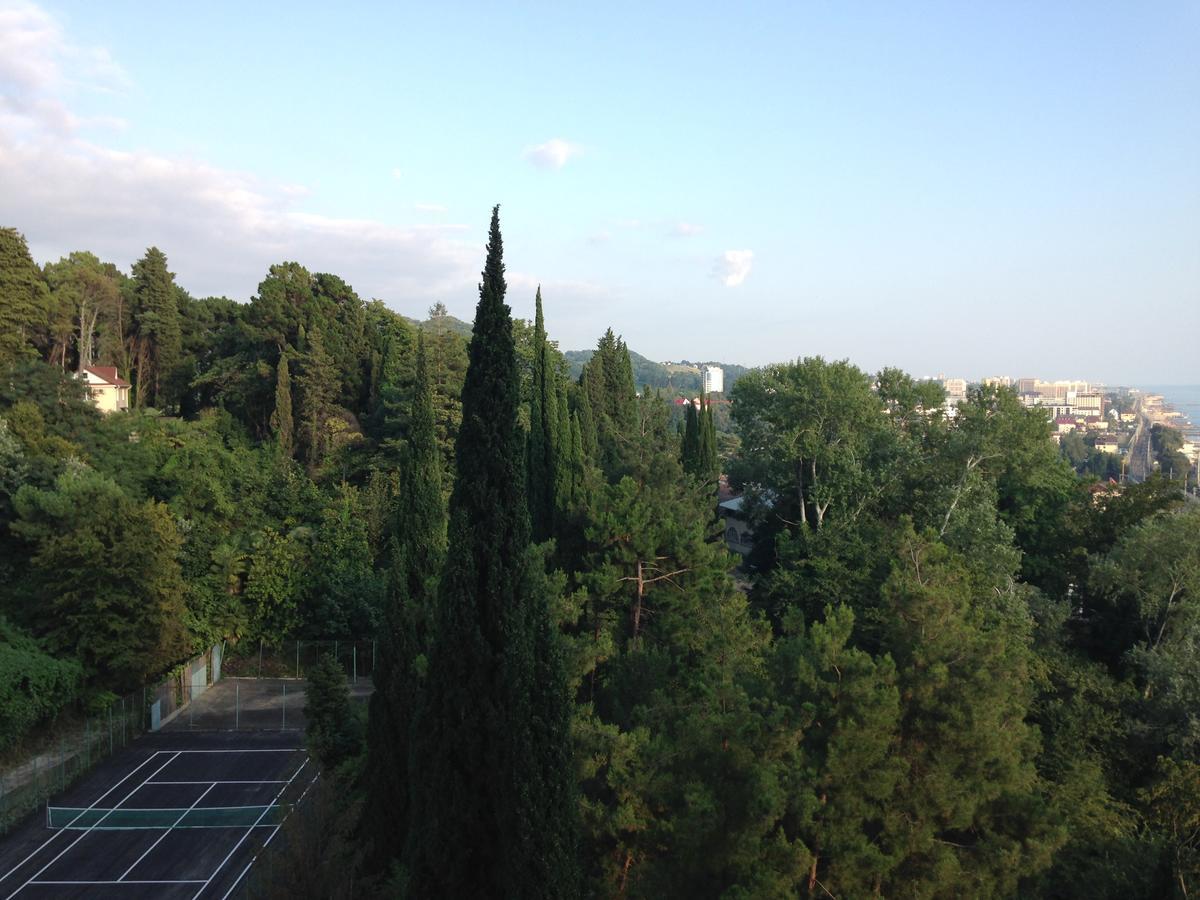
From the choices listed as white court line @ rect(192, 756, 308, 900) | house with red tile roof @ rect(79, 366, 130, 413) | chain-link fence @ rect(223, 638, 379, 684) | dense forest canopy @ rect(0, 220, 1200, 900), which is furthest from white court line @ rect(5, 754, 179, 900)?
house with red tile roof @ rect(79, 366, 130, 413)

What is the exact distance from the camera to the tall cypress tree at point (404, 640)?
10.9 meters

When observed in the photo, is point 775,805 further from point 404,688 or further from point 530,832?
point 404,688

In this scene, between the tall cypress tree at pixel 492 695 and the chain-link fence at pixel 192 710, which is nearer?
the tall cypress tree at pixel 492 695

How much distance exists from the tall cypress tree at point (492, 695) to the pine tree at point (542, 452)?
11.2 metres

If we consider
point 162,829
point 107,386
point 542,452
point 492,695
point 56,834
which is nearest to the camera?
point 492,695

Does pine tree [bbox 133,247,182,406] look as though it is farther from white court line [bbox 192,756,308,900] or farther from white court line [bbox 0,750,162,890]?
white court line [bbox 192,756,308,900]

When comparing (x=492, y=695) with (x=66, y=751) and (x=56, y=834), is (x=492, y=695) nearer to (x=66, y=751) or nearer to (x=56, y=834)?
(x=56, y=834)

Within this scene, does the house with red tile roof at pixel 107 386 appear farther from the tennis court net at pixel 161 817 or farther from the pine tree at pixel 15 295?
the tennis court net at pixel 161 817

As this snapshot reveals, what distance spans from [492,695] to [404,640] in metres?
3.70

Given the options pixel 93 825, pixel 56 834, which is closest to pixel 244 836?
pixel 93 825

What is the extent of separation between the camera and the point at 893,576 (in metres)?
11.1

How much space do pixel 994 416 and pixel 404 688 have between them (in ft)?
59.3

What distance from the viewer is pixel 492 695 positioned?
27.1 feet

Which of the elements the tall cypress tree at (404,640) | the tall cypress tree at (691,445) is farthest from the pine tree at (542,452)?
the tall cypress tree at (691,445)
